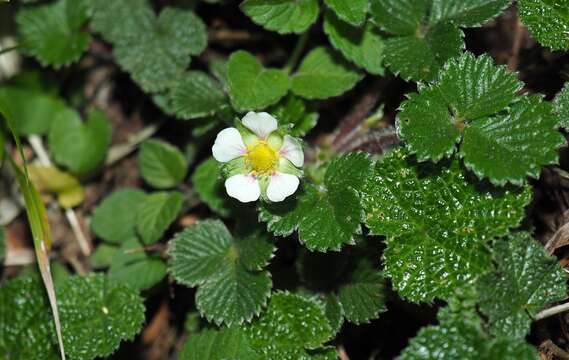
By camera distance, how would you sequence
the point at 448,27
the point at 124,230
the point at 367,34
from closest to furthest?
the point at 448,27 < the point at 367,34 < the point at 124,230

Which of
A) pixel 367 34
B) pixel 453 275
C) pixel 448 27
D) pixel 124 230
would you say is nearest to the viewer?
pixel 453 275

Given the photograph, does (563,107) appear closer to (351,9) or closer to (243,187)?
(351,9)

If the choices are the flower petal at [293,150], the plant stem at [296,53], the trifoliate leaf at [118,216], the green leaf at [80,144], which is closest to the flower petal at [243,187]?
the flower petal at [293,150]

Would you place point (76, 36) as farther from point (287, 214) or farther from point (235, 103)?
point (287, 214)

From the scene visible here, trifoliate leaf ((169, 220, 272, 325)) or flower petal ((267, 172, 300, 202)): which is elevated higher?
flower petal ((267, 172, 300, 202))

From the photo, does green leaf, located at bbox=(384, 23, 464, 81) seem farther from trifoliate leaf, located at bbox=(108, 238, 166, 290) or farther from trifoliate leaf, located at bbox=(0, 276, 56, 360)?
trifoliate leaf, located at bbox=(0, 276, 56, 360)

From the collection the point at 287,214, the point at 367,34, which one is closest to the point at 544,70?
the point at 367,34

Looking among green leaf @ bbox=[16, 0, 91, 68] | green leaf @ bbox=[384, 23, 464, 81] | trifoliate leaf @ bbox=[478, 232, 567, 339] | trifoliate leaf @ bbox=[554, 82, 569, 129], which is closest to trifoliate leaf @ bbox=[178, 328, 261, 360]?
trifoliate leaf @ bbox=[478, 232, 567, 339]
